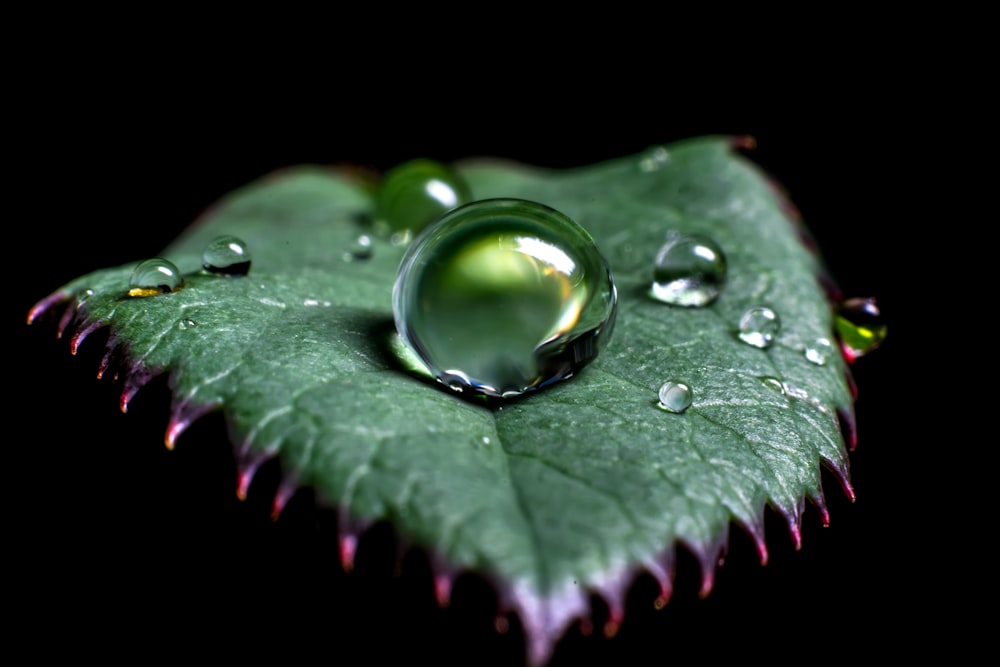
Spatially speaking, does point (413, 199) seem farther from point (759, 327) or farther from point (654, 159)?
point (759, 327)

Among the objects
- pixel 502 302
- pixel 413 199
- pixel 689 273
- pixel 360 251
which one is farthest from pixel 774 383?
pixel 413 199

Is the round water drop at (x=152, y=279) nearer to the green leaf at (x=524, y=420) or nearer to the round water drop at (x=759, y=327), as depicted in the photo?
the green leaf at (x=524, y=420)

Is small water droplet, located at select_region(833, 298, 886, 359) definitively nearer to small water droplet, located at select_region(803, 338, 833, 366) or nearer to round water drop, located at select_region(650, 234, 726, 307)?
small water droplet, located at select_region(803, 338, 833, 366)

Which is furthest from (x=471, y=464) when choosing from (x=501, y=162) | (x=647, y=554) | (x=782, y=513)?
(x=501, y=162)

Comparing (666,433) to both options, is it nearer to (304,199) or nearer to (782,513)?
(782,513)

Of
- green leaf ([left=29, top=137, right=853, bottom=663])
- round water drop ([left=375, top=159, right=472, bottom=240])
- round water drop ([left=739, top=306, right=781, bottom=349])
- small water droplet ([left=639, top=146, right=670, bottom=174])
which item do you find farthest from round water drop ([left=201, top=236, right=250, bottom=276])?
small water droplet ([left=639, top=146, right=670, bottom=174])

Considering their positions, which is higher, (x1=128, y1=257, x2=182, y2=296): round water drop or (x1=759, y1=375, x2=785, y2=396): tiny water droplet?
(x1=128, y1=257, x2=182, y2=296): round water drop
